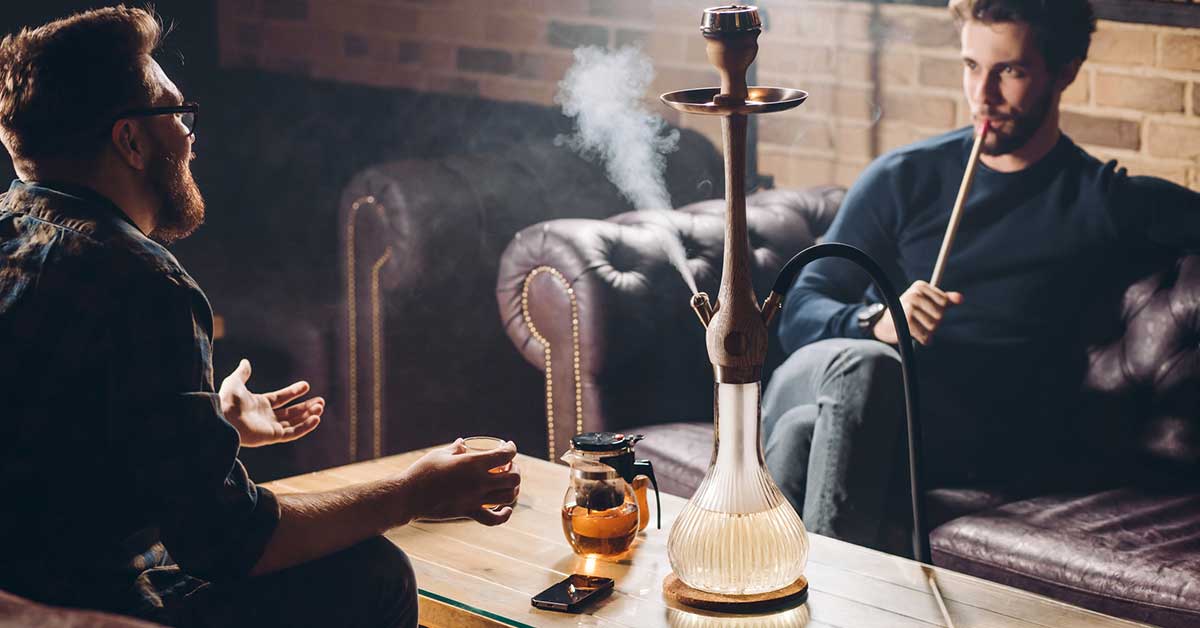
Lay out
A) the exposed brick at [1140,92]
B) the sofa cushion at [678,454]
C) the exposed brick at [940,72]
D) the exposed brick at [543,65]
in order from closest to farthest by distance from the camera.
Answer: the sofa cushion at [678,454] → the exposed brick at [1140,92] → the exposed brick at [940,72] → the exposed brick at [543,65]

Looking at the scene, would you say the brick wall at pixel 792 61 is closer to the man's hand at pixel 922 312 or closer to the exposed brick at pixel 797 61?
the exposed brick at pixel 797 61

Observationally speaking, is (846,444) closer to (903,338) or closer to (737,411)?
(903,338)

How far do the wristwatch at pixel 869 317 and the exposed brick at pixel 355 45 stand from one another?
197cm

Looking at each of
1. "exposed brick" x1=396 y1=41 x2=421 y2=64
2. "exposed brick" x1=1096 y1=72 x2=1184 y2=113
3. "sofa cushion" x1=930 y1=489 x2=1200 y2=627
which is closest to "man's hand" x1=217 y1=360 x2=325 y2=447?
"sofa cushion" x1=930 y1=489 x2=1200 y2=627

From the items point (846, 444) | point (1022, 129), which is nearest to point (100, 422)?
point (846, 444)

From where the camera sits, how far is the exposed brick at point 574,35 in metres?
3.63

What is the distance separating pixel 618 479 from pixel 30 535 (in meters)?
0.71

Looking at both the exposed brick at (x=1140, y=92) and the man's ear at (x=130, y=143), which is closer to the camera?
the man's ear at (x=130, y=143)

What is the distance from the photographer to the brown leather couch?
2.05m

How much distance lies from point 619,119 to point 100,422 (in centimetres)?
238

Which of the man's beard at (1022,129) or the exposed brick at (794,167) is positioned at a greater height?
the man's beard at (1022,129)

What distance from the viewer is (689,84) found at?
140 inches

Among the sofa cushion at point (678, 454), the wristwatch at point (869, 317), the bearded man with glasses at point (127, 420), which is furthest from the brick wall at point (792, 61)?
the bearded man with glasses at point (127, 420)

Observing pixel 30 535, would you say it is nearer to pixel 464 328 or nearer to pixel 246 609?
pixel 246 609
